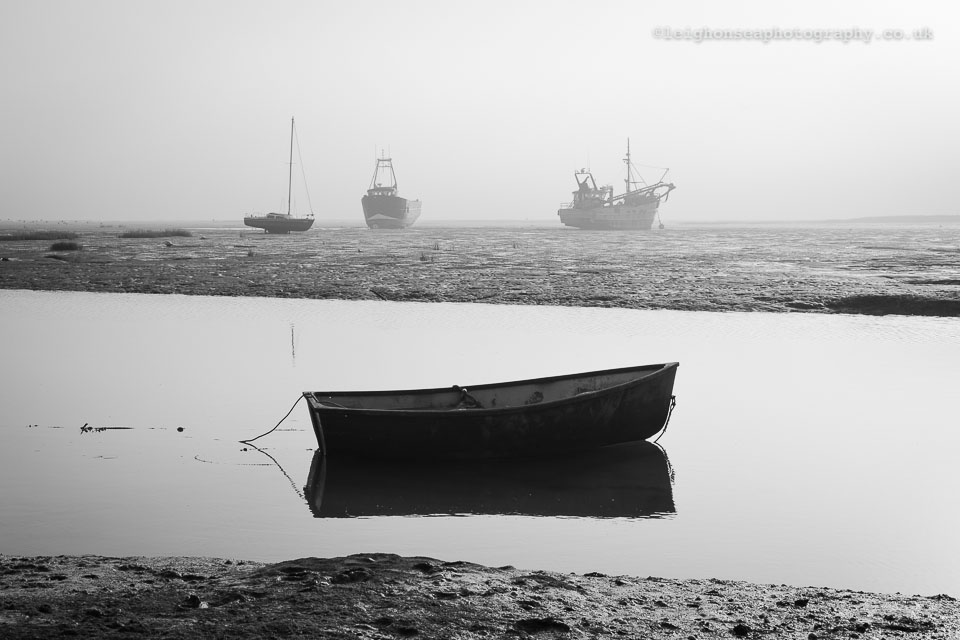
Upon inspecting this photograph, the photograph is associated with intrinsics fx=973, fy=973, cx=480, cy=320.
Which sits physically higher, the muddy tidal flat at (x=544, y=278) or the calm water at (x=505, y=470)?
the muddy tidal flat at (x=544, y=278)

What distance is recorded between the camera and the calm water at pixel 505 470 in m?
7.27

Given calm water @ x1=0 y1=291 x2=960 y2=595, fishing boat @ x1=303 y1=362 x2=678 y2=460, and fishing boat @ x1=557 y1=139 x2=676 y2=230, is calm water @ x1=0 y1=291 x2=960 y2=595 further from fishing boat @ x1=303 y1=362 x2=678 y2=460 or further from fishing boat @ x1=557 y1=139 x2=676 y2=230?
fishing boat @ x1=557 y1=139 x2=676 y2=230

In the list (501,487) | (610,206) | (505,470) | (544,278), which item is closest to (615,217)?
(610,206)

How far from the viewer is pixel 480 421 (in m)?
9.50

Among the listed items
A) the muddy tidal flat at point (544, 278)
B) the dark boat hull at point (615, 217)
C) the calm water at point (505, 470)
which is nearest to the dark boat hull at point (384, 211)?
the dark boat hull at point (615, 217)

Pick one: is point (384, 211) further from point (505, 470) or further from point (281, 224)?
point (505, 470)

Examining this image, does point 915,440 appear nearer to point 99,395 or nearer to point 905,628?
point 905,628

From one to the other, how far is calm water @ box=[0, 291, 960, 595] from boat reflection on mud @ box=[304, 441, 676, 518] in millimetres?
36

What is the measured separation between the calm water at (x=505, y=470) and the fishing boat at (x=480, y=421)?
273mm

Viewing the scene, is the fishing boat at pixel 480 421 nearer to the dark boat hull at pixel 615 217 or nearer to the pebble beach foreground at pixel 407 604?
the pebble beach foreground at pixel 407 604

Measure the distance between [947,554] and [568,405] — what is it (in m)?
3.76

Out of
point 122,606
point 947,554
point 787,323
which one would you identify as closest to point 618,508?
point 947,554

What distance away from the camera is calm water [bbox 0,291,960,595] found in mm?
7266

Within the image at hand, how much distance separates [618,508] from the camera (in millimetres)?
8461
